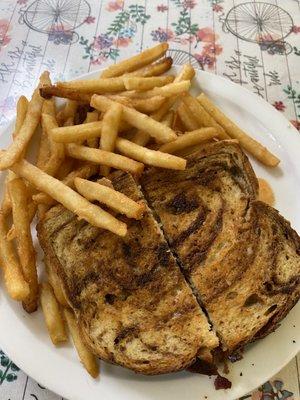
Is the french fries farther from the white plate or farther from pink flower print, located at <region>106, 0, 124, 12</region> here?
pink flower print, located at <region>106, 0, 124, 12</region>

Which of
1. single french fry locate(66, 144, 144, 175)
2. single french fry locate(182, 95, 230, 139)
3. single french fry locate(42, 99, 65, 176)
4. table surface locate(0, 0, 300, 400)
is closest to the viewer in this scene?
single french fry locate(66, 144, 144, 175)

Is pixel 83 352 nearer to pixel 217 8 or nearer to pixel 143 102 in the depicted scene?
pixel 143 102

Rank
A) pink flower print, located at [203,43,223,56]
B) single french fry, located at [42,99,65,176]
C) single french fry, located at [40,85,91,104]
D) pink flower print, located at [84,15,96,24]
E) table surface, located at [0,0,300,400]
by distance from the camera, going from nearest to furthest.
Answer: single french fry, located at [42,99,65,176]
single french fry, located at [40,85,91,104]
table surface, located at [0,0,300,400]
pink flower print, located at [203,43,223,56]
pink flower print, located at [84,15,96,24]

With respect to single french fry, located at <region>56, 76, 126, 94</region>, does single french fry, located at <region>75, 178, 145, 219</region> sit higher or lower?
lower

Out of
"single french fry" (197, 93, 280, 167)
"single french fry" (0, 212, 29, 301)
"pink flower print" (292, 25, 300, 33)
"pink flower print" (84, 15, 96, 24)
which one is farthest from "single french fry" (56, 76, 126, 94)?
"pink flower print" (292, 25, 300, 33)

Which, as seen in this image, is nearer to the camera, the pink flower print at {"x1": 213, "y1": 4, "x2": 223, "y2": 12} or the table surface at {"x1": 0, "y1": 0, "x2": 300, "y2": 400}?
the table surface at {"x1": 0, "y1": 0, "x2": 300, "y2": 400}

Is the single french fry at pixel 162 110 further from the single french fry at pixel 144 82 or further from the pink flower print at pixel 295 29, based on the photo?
the pink flower print at pixel 295 29

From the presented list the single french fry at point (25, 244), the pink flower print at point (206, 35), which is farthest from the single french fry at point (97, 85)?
the pink flower print at point (206, 35)
